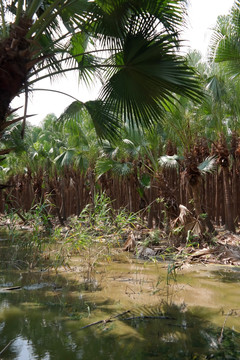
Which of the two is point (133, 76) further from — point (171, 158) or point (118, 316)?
point (171, 158)

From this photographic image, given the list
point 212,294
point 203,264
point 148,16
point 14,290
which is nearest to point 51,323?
point 14,290

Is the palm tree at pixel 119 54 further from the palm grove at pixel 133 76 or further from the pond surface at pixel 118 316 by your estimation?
the pond surface at pixel 118 316

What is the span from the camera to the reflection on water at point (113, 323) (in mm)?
3688

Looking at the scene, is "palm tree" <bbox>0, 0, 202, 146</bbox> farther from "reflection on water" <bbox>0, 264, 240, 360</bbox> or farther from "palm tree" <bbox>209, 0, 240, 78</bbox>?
"palm tree" <bbox>209, 0, 240, 78</bbox>

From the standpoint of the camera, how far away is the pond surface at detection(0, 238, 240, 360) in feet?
12.2

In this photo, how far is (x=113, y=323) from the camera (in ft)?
14.9

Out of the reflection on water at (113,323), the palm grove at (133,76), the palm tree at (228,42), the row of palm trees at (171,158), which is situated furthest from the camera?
the row of palm trees at (171,158)

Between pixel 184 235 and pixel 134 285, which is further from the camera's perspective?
pixel 184 235

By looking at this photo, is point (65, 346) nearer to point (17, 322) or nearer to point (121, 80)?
point (17, 322)

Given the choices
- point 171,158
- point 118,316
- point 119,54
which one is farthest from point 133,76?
point 171,158

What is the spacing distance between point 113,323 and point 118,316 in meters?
0.26

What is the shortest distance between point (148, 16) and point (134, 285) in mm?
4548

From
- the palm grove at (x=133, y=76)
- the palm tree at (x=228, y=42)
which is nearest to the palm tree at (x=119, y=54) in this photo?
the palm grove at (x=133, y=76)

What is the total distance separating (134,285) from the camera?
664cm
